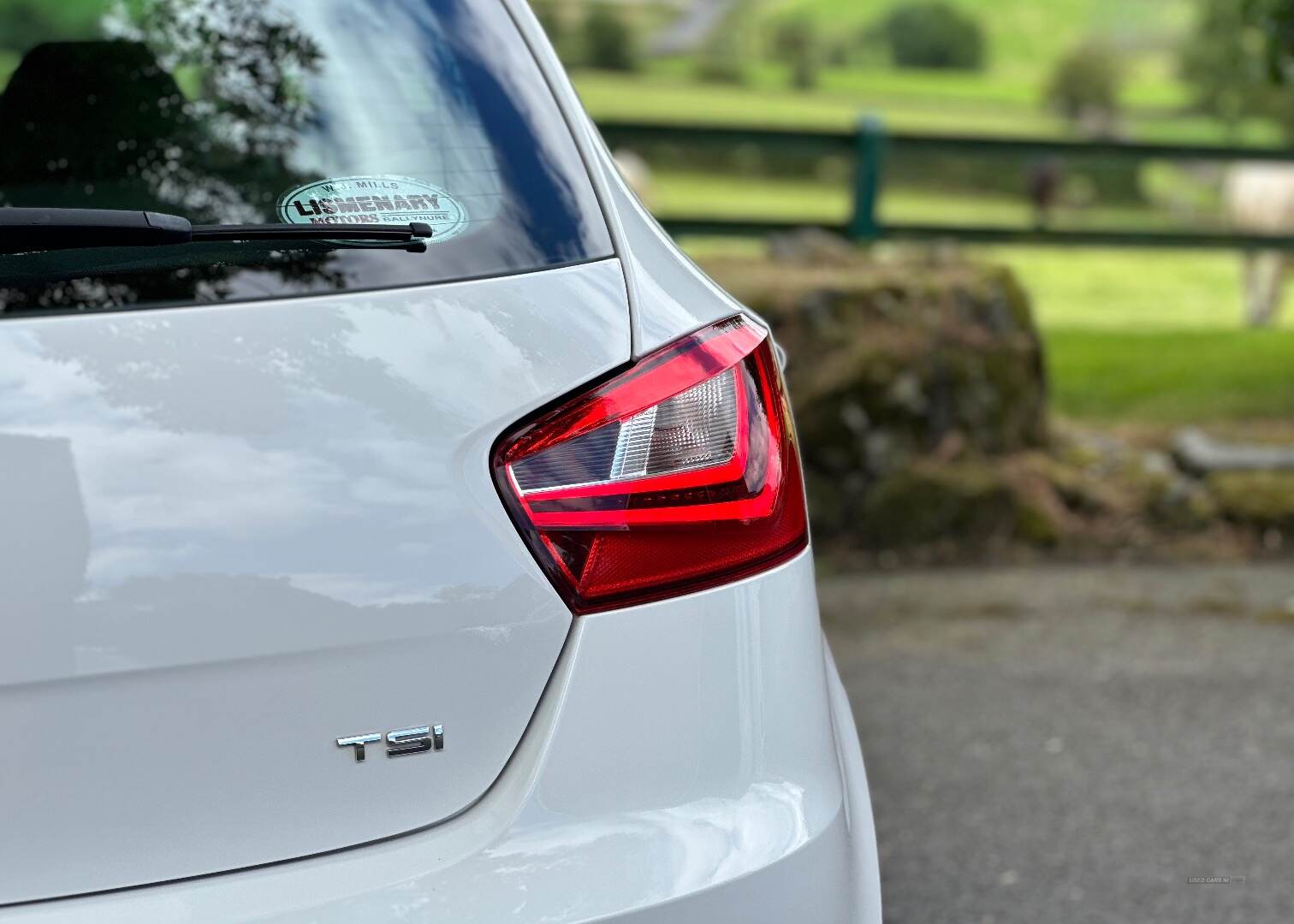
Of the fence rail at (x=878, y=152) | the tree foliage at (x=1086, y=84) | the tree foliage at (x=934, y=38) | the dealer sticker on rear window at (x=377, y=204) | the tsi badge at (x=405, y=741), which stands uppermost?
the dealer sticker on rear window at (x=377, y=204)

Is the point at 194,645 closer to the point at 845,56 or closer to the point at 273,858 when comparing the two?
the point at 273,858

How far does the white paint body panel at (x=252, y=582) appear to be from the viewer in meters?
1.27

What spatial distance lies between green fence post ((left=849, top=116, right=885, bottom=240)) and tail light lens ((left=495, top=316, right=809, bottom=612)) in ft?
18.6

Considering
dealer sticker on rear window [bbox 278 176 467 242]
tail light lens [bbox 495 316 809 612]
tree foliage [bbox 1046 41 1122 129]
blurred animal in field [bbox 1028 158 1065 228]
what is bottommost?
tree foliage [bbox 1046 41 1122 129]

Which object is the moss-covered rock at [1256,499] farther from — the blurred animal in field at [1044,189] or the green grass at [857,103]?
the green grass at [857,103]

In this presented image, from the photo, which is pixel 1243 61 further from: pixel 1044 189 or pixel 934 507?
pixel 1044 189

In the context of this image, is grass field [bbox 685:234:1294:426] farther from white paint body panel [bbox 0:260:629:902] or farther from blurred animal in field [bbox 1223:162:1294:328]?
blurred animal in field [bbox 1223:162:1294:328]

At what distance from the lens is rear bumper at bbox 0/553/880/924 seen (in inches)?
51.8

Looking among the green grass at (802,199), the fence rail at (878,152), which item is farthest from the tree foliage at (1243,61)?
the green grass at (802,199)

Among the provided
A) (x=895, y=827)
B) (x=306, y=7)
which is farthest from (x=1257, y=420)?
(x=306, y=7)

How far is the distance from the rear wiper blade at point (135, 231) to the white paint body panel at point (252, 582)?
0.33 feet

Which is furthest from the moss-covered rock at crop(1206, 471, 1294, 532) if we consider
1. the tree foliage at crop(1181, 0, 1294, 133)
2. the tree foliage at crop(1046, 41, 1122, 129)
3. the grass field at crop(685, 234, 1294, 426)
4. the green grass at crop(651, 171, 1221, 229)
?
the tree foliage at crop(1046, 41, 1122, 129)

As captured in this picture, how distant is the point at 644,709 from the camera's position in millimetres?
1413

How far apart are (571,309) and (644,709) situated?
0.43 meters
